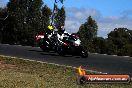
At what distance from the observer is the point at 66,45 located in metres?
22.7

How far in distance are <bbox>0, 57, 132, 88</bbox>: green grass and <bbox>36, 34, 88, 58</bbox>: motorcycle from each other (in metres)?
5.25

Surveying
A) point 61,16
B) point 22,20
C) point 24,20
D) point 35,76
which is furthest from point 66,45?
point 61,16

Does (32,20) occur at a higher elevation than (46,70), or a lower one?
higher

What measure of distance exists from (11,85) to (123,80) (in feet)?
13.7

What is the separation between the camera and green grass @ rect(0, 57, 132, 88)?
11.8 meters

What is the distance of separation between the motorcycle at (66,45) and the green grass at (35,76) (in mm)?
5250

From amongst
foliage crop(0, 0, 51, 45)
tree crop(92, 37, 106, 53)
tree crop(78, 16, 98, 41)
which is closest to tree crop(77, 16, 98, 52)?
tree crop(78, 16, 98, 41)

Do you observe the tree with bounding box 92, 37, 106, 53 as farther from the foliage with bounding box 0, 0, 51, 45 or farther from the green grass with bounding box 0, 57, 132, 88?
the green grass with bounding box 0, 57, 132, 88

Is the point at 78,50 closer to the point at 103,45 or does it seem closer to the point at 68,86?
the point at 68,86

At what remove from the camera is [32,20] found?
7688 cm

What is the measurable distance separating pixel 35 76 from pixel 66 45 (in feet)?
30.4

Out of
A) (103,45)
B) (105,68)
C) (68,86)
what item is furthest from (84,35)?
(68,86)

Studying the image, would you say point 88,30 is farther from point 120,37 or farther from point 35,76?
point 35,76

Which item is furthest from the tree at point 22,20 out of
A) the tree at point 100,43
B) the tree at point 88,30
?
the tree at point 100,43
